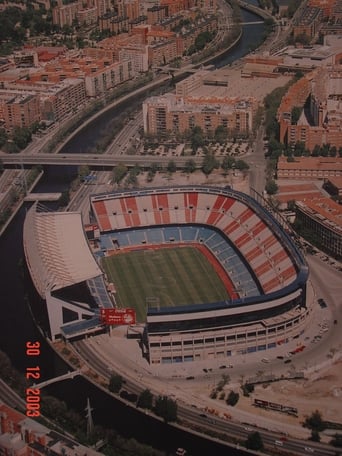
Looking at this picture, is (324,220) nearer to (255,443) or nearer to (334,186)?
(334,186)

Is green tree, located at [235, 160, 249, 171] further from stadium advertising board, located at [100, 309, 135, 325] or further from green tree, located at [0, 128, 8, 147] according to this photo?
stadium advertising board, located at [100, 309, 135, 325]

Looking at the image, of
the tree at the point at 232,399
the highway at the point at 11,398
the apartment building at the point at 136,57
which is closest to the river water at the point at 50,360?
the highway at the point at 11,398

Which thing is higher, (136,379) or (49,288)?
(49,288)

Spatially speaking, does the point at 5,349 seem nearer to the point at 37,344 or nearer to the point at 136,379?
the point at 37,344

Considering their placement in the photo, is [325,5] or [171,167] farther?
[325,5]

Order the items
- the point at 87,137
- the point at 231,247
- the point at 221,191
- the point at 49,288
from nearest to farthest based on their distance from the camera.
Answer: the point at 49,288, the point at 231,247, the point at 221,191, the point at 87,137

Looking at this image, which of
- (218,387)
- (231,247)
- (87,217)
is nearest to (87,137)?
(87,217)
